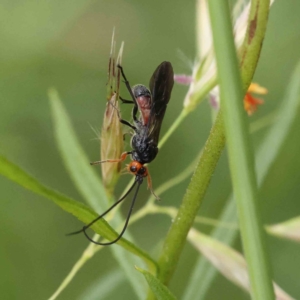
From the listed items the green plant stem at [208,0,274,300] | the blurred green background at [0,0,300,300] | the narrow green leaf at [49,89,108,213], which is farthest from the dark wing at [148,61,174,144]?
the blurred green background at [0,0,300,300]

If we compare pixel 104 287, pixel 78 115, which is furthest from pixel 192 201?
pixel 78 115

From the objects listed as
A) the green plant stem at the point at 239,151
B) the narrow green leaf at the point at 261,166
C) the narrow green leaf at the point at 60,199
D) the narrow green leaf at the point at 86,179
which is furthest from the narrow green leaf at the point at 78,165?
the green plant stem at the point at 239,151

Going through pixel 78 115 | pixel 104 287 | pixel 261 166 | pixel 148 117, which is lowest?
pixel 104 287

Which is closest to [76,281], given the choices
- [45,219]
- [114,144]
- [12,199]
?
[45,219]

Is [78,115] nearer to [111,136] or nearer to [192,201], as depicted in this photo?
[111,136]

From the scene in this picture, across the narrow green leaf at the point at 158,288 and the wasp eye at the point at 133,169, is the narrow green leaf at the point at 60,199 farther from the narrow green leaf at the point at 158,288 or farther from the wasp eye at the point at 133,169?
the wasp eye at the point at 133,169

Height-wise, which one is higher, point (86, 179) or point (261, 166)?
point (86, 179)
